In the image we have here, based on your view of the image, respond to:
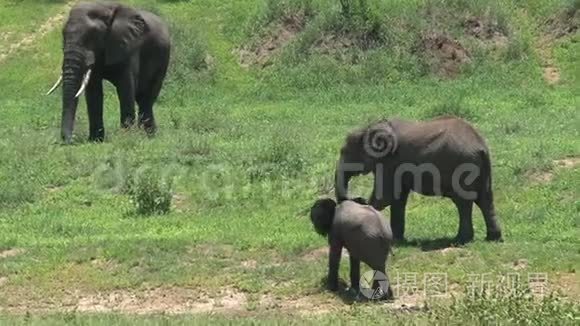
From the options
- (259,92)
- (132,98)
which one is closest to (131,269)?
(132,98)

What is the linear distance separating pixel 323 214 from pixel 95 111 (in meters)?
9.34

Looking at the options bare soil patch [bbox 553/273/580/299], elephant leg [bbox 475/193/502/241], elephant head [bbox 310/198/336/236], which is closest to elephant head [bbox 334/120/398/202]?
elephant head [bbox 310/198/336/236]

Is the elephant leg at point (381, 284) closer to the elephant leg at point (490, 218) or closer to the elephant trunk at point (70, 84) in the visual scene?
the elephant leg at point (490, 218)

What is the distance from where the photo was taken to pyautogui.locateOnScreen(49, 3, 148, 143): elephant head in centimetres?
1972

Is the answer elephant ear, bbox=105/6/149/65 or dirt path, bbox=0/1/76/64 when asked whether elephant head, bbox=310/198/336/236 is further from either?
dirt path, bbox=0/1/76/64

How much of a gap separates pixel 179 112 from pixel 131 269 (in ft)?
43.1

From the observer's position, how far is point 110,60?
20422 mm

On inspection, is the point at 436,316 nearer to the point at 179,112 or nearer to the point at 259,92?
the point at 179,112

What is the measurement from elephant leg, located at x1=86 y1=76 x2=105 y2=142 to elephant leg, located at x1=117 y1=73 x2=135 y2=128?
476 mm

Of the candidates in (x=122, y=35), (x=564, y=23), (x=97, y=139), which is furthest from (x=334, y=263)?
(x=564, y=23)

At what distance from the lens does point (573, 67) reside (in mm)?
29484

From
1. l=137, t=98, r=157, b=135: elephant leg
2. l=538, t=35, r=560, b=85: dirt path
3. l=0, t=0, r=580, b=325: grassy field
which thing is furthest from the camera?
l=538, t=35, r=560, b=85: dirt path

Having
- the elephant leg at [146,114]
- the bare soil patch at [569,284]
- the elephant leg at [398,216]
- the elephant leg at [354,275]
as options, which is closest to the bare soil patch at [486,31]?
the elephant leg at [146,114]

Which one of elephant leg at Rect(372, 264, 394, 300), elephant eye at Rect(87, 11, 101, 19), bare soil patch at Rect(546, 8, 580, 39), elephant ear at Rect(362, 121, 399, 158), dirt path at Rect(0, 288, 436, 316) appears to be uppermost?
bare soil patch at Rect(546, 8, 580, 39)
